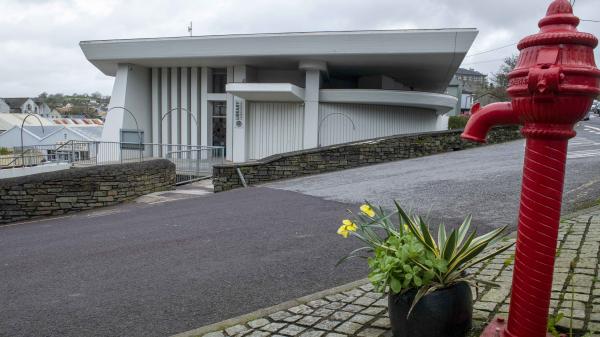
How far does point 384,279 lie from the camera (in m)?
3.02

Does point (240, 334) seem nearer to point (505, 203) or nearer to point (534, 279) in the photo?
point (534, 279)

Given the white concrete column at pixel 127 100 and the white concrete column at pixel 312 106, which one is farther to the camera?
the white concrete column at pixel 127 100

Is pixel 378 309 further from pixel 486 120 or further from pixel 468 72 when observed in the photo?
pixel 468 72

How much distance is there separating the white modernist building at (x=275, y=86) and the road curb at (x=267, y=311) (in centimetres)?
1570

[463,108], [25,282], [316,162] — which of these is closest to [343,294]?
[25,282]

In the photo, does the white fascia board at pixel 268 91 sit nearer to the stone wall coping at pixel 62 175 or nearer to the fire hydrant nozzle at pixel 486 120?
the stone wall coping at pixel 62 175

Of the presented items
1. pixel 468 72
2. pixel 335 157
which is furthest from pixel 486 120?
pixel 468 72

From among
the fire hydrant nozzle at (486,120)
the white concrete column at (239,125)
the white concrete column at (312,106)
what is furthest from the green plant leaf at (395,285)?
the white concrete column at (239,125)

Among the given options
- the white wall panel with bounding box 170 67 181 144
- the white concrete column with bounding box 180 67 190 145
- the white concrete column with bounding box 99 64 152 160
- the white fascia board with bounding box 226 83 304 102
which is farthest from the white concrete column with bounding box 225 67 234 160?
the white concrete column with bounding box 99 64 152 160

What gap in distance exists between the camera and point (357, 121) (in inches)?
870

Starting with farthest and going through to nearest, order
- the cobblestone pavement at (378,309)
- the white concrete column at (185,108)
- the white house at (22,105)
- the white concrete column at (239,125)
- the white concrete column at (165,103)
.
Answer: the white house at (22,105), the white concrete column at (165,103), the white concrete column at (185,108), the white concrete column at (239,125), the cobblestone pavement at (378,309)

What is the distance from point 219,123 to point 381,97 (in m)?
9.05

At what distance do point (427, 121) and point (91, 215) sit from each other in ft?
55.7

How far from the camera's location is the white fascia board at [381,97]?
827 inches
